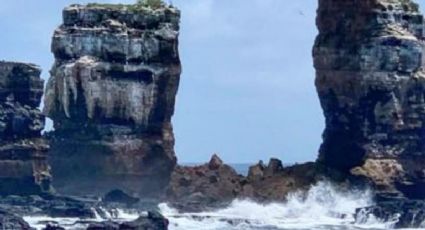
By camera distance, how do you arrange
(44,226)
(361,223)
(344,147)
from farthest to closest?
1. (344,147)
2. (361,223)
3. (44,226)

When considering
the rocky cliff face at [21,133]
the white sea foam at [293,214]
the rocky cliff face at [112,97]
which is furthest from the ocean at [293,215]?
the rocky cliff face at [21,133]

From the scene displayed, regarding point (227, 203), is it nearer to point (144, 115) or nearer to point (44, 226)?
point (144, 115)

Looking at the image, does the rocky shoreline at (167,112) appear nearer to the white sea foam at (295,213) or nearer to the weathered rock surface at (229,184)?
the weathered rock surface at (229,184)

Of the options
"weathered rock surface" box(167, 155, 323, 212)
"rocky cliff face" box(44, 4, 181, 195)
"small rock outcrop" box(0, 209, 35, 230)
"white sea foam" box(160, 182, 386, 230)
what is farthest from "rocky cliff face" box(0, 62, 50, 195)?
"small rock outcrop" box(0, 209, 35, 230)

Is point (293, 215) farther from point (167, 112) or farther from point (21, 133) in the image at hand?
point (21, 133)

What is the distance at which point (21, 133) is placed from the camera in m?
128

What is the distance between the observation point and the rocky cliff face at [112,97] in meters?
132

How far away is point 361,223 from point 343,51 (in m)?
11.9

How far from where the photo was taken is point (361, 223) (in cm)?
12575

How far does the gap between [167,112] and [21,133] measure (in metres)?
9.14

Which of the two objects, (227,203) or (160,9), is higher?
(160,9)

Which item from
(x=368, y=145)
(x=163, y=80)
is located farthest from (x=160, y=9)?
(x=368, y=145)

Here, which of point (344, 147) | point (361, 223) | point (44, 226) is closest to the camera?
point (44, 226)

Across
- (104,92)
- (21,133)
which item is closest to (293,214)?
(104,92)
